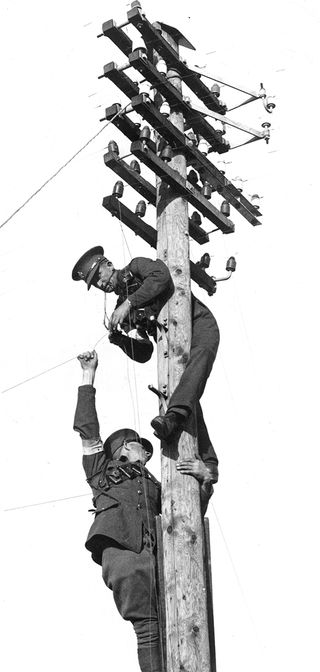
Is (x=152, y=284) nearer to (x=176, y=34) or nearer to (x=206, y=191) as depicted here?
(x=206, y=191)

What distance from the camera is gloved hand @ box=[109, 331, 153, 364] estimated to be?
8.80 meters

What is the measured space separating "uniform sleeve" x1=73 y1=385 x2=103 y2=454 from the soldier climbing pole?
0.68m

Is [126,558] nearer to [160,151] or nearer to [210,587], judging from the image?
[210,587]

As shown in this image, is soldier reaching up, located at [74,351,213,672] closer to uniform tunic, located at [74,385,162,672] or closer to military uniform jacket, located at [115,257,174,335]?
uniform tunic, located at [74,385,162,672]

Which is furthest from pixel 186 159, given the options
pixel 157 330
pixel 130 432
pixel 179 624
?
pixel 179 624

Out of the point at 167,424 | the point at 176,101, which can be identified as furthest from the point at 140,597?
the point at 176,101

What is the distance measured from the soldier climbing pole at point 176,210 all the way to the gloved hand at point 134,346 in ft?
2.00

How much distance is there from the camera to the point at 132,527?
812 centimetres

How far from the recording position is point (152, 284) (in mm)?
8164

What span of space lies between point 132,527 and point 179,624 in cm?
103

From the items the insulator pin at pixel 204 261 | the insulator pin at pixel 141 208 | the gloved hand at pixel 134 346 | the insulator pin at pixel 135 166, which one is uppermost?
the insulator pin at pixel 135 166

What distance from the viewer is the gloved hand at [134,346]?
880 cm

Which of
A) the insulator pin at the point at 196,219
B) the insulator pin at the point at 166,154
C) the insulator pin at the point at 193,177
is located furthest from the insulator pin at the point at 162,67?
the insulator pin at the point at 196,219

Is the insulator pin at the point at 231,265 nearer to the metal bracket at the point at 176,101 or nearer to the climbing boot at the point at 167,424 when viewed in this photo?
the metal bracket at the point at 176,101
